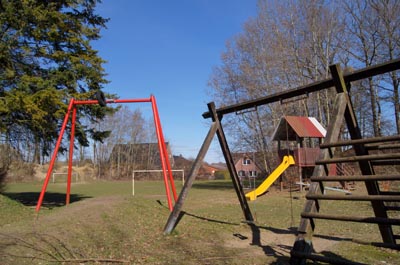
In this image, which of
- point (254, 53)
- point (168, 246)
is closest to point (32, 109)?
point (168, 246)

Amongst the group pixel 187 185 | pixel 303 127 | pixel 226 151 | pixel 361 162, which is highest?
pixel 303 127

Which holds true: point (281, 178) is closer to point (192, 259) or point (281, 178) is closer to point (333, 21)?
point (333, 21)

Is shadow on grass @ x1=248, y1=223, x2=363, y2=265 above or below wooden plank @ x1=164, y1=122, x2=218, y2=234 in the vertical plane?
below

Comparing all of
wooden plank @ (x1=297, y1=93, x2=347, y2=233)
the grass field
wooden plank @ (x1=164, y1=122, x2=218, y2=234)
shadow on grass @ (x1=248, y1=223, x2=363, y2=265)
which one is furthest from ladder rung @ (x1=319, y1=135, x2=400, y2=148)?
wooden plank @ (x1=164, y1=122, x2=218, y2=234)

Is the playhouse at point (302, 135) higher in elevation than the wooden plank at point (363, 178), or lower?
higher

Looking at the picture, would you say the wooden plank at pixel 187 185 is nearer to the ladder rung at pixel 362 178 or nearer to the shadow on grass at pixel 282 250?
the shadow on grass at pixel 282 250

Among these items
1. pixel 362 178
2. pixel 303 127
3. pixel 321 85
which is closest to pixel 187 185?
pixel 321 85

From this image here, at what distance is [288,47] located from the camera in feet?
91.2

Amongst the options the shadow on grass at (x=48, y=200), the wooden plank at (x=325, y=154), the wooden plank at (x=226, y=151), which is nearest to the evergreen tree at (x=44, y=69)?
the shadow on grass at (x=48, y=200)

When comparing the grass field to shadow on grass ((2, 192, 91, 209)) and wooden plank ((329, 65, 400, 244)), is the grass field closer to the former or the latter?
wooden plank ((329, 65, 400, 244))

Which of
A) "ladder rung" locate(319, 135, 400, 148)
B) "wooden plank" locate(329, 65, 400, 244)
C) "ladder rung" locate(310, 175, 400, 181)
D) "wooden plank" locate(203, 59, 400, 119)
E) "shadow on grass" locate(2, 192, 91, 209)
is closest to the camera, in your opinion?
"ladder rung" locate(310, 175, 400, 181)

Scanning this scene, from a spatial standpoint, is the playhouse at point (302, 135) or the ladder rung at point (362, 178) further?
the playhouse at point (302, 135)

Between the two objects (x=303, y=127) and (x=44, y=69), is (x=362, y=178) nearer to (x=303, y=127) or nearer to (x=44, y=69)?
(x=44, y=69)

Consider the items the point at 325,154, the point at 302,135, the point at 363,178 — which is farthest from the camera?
the point at 302,135
